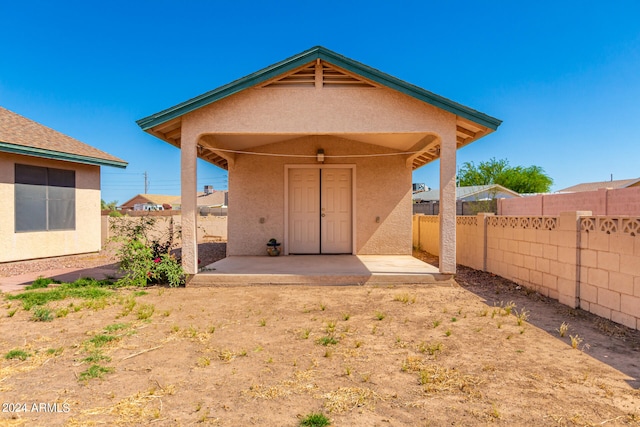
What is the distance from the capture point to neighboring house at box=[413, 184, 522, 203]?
91.4 feet

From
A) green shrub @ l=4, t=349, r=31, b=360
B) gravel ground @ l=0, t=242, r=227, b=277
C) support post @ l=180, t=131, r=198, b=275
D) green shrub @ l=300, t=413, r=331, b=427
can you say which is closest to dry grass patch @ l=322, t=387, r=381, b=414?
green shrub @ l=300, t=413, r=331, b=427

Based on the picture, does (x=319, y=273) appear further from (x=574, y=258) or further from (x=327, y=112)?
(x=574, y=258)

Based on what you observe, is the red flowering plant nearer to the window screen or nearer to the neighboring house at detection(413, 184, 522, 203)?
the window screen

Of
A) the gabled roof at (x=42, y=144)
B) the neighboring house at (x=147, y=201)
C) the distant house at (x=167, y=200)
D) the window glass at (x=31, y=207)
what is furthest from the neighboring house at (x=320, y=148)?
the neighboring house at (x=147, y=201)

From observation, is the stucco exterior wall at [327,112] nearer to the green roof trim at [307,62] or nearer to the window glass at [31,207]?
the green roof trim at [307,62]

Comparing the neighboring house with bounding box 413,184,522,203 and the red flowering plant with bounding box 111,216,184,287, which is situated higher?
the neighboring house with bounding box 413,184,522,203

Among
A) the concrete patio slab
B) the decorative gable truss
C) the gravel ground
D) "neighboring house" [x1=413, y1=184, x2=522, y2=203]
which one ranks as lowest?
the gravel ground

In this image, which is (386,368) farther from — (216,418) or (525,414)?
Answer: (216,418)

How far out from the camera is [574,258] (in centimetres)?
562

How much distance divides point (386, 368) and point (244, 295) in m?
3.71

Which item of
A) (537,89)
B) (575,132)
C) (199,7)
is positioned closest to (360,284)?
(199,7)

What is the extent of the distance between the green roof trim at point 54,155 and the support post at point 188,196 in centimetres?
602

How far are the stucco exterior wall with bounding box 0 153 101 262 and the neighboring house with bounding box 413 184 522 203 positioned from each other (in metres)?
18.6

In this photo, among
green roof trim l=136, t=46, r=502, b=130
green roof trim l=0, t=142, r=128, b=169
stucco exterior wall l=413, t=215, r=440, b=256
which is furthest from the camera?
stucco exterior wall l=413, t=215, r=440, b=256
